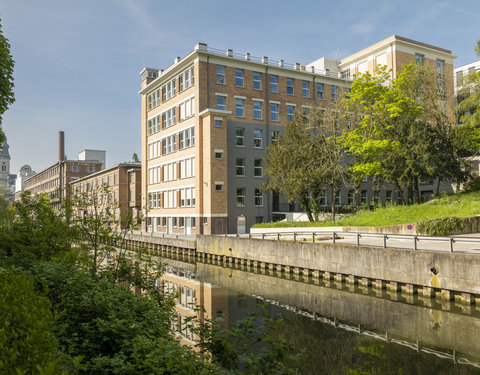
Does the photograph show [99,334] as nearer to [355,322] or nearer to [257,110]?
[355,322]

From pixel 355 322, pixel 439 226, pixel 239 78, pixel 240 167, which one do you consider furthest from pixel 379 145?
pixel 355 322

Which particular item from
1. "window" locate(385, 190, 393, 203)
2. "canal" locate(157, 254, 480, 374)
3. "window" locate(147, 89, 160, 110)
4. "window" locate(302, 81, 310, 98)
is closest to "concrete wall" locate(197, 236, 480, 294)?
"canal" locate(157, 254, 480, 374)

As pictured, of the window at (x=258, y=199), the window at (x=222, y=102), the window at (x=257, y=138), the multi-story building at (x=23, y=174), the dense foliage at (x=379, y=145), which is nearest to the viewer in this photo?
the dense foliage at (x=379, y=145)

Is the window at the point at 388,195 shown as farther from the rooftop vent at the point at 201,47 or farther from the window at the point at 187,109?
the rooftop vent at the point at 201,47

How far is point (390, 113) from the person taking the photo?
38.1 m

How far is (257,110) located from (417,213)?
21.4 metres

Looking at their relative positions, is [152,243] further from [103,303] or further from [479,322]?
[103,303]

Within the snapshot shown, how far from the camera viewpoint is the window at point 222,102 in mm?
44181

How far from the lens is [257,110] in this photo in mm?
46188

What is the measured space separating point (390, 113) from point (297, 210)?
14.6m

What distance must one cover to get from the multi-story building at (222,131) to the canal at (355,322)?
713 inches

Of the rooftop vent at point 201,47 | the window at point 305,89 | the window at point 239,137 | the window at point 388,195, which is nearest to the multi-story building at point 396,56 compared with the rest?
the window at point 305,89

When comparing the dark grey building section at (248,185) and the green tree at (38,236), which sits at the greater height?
the dark grey building section at (248,185)

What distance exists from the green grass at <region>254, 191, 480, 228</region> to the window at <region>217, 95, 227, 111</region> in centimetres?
1546
